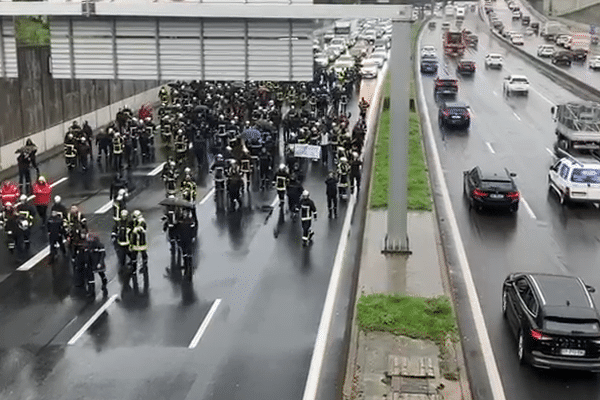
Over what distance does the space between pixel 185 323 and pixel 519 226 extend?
10.3 metres

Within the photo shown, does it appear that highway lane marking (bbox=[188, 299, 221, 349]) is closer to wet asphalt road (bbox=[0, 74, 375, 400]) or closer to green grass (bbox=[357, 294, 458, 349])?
wet asphalt road (bbox=[0, 74, 375, 400])

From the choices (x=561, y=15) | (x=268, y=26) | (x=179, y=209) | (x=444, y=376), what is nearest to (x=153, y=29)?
(x=268, y=26)

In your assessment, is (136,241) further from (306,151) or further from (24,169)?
(306,151)

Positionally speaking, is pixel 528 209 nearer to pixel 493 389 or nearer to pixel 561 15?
pixel 493 389

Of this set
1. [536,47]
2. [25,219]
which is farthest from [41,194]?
[536,47]

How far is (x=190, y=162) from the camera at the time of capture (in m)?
29.7

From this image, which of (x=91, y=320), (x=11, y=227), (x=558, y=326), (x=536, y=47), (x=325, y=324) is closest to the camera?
(x=558, y=326)

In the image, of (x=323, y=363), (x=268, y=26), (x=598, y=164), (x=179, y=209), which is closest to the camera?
(x=323, y=363)

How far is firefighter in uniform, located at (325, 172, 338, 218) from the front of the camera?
21594mm

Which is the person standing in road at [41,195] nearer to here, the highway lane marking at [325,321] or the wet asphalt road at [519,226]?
the highway lane marking at [325,321]

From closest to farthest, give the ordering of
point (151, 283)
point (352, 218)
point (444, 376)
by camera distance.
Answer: point (444, 376) < point (151, 283) < point (352, 218)

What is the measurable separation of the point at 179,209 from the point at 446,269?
235 inches

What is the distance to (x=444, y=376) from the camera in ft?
39.2

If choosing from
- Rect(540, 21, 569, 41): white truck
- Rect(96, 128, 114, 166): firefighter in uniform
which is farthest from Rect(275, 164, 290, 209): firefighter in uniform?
Rect(540, 21, 569, 41): white truck
